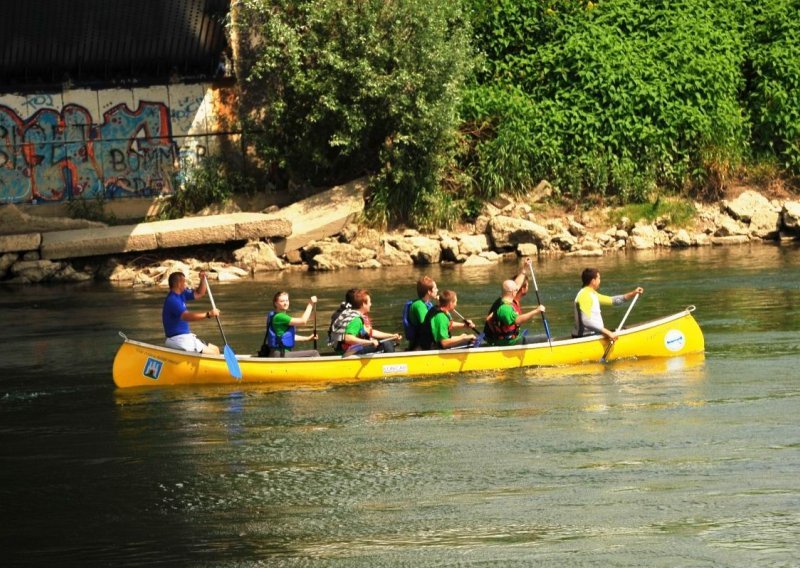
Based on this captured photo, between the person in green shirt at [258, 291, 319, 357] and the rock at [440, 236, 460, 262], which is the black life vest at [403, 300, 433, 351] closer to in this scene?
the person in green shirt at [258, 291, 319, 357]

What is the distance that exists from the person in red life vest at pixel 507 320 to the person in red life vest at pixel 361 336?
4.37 feet

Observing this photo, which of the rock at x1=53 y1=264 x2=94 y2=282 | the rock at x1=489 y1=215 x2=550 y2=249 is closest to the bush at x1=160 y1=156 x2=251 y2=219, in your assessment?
the rock at x1=53 y1=264 x2=94 y2=282

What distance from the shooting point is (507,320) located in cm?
1792

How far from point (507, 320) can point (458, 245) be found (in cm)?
1269

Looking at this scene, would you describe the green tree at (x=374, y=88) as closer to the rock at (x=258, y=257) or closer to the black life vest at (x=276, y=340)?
the rock at (x=258, y=257)

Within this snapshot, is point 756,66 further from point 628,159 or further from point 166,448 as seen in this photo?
point 166,448

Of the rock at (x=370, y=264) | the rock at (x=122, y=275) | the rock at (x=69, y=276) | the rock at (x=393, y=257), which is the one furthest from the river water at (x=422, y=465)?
the rock at (x=69, y=276)

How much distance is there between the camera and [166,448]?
46.9ft

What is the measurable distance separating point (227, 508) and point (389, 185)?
2029 centimetres

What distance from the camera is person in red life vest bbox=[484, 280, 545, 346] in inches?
704

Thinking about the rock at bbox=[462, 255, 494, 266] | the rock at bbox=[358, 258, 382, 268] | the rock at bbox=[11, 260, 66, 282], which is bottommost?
the rock at bbox=[462, 255, 494, 266]

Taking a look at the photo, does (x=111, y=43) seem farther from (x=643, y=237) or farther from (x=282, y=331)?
(x=282, y=331)

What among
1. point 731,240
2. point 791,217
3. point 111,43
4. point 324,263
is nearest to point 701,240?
point 731,240

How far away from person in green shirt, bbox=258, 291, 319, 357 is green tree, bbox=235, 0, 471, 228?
13.2m
